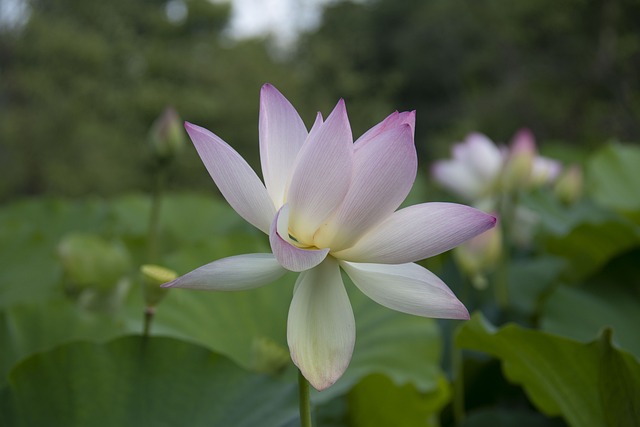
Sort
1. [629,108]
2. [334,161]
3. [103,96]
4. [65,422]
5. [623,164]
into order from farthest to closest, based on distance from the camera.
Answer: [103,96]
[629,108]
[623,164]
[65,422]
[334,161]

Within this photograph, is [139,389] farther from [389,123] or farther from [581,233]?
[581,233]

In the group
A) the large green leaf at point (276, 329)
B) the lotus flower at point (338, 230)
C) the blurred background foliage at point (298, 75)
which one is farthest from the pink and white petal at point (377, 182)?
the blurred background foliage at point (298, 75)

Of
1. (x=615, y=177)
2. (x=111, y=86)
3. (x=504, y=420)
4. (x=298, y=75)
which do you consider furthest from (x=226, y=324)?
(x=298, y=75)

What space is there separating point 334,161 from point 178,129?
713mm

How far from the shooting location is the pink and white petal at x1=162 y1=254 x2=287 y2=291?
0.33m

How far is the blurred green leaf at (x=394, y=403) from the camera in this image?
0.68 metres

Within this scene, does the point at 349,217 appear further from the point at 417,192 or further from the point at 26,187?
the point at 26,187

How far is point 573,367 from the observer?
49 cm

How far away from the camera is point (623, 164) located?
4.19 ft

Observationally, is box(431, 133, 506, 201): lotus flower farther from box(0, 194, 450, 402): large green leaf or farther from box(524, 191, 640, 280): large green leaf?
box(0, 194, 450, 402): large green leaf

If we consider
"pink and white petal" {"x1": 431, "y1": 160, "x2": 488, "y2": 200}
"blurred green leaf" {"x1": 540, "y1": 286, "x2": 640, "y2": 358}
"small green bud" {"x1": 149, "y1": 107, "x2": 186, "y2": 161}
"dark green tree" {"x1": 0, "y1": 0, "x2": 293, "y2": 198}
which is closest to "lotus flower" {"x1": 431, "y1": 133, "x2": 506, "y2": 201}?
"pink and white petal" {"x1": 431, "y1": 160, "x2": 488, "y2": 200}

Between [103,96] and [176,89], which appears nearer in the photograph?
[103,96]

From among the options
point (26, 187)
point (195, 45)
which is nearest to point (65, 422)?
point (26, 187)

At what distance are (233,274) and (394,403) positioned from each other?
392mm
